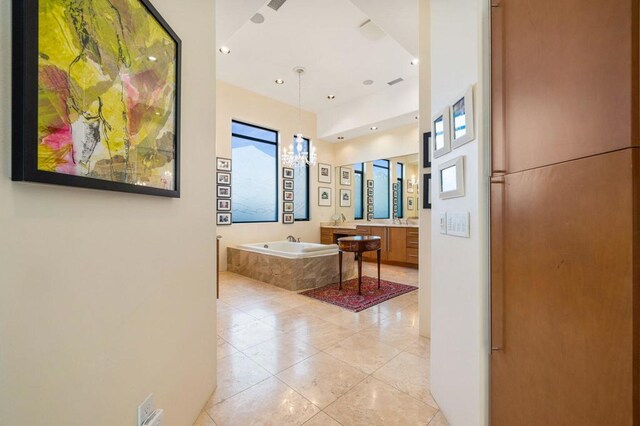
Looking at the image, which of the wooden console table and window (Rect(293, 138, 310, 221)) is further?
window (Rect(293, 138, 310, 221))

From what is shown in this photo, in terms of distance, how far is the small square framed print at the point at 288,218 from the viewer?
21.1 ft

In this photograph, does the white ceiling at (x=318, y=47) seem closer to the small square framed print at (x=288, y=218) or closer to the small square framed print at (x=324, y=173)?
the small square framed print at (x=324, y=173)

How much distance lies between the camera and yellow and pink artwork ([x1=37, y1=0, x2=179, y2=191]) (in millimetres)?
720

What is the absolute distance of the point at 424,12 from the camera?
2590 mm

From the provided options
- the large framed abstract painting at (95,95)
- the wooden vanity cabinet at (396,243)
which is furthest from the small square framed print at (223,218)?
the large framed abstract painting at (95,95)

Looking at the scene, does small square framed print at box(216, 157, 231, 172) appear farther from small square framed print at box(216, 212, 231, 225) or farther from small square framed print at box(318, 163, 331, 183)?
small square framed print at box(318, 163, 331, 183)

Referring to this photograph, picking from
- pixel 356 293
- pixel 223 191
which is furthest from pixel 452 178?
pixel 223 191

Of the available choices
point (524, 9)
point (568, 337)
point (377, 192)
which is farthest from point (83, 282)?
point (377, 192)

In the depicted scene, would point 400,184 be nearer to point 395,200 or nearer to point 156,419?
point 395,200

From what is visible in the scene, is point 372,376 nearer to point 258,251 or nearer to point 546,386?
point 546,386

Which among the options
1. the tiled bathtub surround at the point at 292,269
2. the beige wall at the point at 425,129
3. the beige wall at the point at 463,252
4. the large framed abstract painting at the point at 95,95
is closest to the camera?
the large framed abstract painting at the point at 95,95

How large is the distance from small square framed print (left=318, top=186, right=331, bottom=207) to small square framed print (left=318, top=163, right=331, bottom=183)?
0.22 metres

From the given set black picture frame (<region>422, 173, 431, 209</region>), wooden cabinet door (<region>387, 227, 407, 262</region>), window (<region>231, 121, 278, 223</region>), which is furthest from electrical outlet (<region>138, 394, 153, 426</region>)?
wooden cabinet door (<region>387, 227, 407, 262</region>)

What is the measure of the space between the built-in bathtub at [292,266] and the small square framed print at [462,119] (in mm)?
3142
